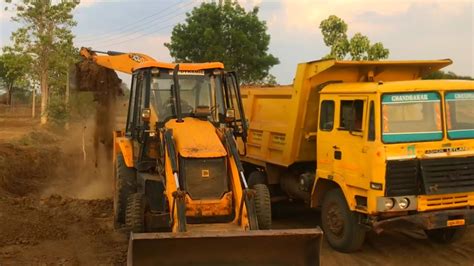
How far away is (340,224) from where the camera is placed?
7871 millimetres

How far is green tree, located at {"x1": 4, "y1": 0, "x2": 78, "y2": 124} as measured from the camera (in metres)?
26.3

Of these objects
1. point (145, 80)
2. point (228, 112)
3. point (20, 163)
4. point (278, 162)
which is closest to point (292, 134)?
point (278, 162)

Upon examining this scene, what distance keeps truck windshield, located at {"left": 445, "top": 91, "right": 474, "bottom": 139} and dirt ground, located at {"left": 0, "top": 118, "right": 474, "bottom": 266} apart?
1719mm

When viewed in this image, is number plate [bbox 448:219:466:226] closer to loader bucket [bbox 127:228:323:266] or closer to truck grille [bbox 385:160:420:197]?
truck grille [bbox 385:160:420:197]

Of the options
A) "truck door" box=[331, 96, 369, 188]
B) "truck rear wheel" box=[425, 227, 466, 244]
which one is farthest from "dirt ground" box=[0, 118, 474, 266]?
"truck door" box=[331, 96, 369, 188]

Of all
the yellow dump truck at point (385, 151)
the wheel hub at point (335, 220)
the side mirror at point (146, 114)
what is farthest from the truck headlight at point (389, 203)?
the side mirror at point (146, 114)

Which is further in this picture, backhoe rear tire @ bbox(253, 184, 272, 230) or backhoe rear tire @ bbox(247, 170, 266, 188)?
backhoe rear tire @ bbox(247, 170, 266, 188)

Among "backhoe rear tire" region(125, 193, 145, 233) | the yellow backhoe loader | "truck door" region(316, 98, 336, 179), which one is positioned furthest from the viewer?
"truck door" region(316, 98, 336, 179)

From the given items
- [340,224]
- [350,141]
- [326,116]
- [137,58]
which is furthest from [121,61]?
[340,224]

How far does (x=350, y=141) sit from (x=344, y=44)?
16011mm

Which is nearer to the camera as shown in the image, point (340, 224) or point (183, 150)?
point (183, 150)

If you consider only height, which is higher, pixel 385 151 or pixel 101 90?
pixel 101 90

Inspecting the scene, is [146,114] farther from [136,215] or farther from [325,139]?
[325,139]

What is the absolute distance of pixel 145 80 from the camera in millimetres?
7609
